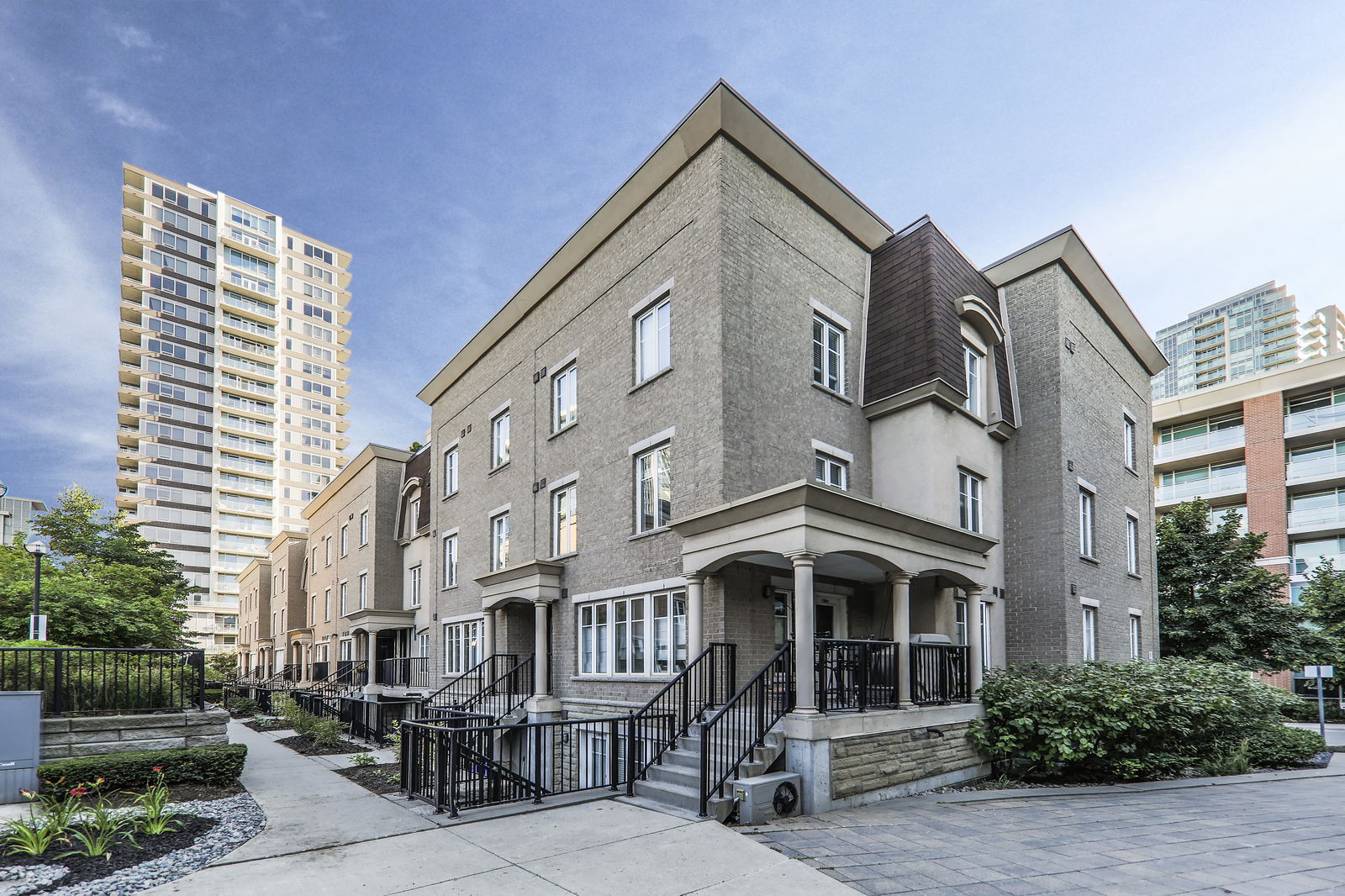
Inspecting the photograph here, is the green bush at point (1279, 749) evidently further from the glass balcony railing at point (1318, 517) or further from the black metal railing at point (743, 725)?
the glass balcony railing at point (1318, 517)

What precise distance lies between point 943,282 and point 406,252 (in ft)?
581

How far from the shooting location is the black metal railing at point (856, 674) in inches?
396

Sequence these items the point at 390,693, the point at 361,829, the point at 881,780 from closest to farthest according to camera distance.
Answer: the point at 361,829, the point at 881,780, the point at 390,693

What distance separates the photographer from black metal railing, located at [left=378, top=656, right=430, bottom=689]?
2470 centimetres

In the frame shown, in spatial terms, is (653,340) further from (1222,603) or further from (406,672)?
(1222,603)

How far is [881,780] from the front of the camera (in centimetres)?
1026

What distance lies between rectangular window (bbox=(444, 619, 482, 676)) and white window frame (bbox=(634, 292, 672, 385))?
9543 millimetres

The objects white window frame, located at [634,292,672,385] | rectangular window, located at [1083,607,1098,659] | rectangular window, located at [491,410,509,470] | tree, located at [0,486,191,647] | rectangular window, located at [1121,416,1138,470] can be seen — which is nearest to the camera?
tree, located at [0,486,191,647]

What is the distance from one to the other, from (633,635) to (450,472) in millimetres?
12163

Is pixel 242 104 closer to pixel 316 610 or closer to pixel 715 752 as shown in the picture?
pixel 316 610

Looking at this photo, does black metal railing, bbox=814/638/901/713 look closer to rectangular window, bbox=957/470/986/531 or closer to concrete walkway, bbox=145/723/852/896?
concrete walkway, bbox=145/723/852/896

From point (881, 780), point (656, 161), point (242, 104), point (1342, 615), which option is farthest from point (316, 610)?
point (242, 104)

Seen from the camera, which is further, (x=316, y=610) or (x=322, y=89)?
(x=322, y=89)

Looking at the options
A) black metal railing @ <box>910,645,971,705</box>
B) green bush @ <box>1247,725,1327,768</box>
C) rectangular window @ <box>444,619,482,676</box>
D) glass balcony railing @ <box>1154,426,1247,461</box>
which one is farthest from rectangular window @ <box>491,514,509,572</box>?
glass balcony railing @ <box>1154,426,1247,461</box>
